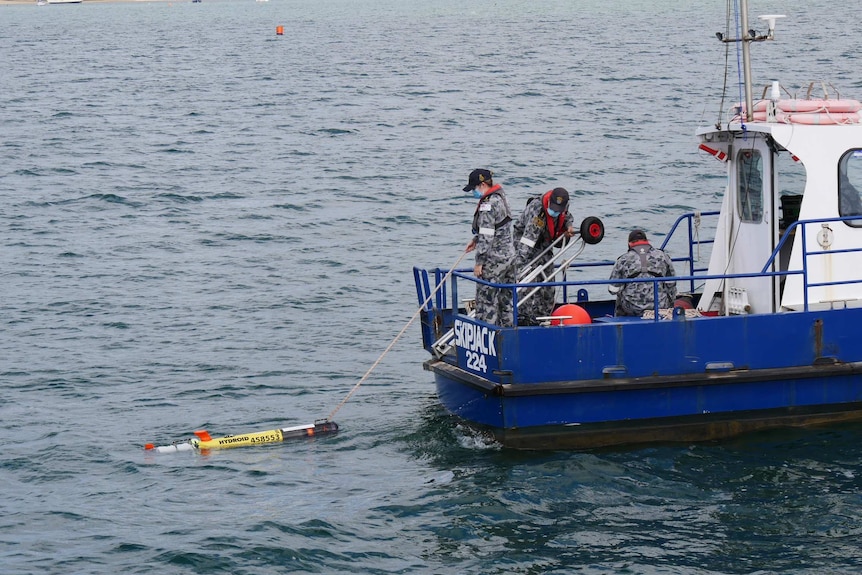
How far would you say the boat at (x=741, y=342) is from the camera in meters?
11.4

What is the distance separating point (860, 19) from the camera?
240 feet

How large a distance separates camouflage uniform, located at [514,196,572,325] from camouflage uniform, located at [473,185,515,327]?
19 cm

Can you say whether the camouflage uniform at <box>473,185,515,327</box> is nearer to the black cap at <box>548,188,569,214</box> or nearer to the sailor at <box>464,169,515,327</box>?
the sailor at <box>464,169,515,327</box>

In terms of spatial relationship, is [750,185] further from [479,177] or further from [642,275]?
[479,177]

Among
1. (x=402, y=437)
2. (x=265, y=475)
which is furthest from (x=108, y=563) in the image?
(x=402, y=437)

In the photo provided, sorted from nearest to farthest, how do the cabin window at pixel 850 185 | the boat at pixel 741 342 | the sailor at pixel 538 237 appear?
the boat at pixel 741 342, the cabin window at pixel 850 185, the sailor at pixel 538 237

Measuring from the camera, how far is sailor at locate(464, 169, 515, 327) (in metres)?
11.9

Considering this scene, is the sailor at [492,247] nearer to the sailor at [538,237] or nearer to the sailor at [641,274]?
the sailor at [538,237]

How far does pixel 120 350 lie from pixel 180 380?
1827 mm

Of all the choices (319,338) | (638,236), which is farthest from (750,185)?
(319,338)

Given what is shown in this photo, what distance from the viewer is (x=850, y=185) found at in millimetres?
12109

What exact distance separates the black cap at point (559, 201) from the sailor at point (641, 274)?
800 mm

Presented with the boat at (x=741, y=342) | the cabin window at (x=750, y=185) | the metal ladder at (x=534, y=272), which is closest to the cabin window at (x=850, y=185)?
the boat at (x=741, y=342)

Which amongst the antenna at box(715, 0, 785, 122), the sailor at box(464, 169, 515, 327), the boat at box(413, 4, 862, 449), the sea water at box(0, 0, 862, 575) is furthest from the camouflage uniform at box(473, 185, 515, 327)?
the antenna at box(715, 0, 785, 122)
